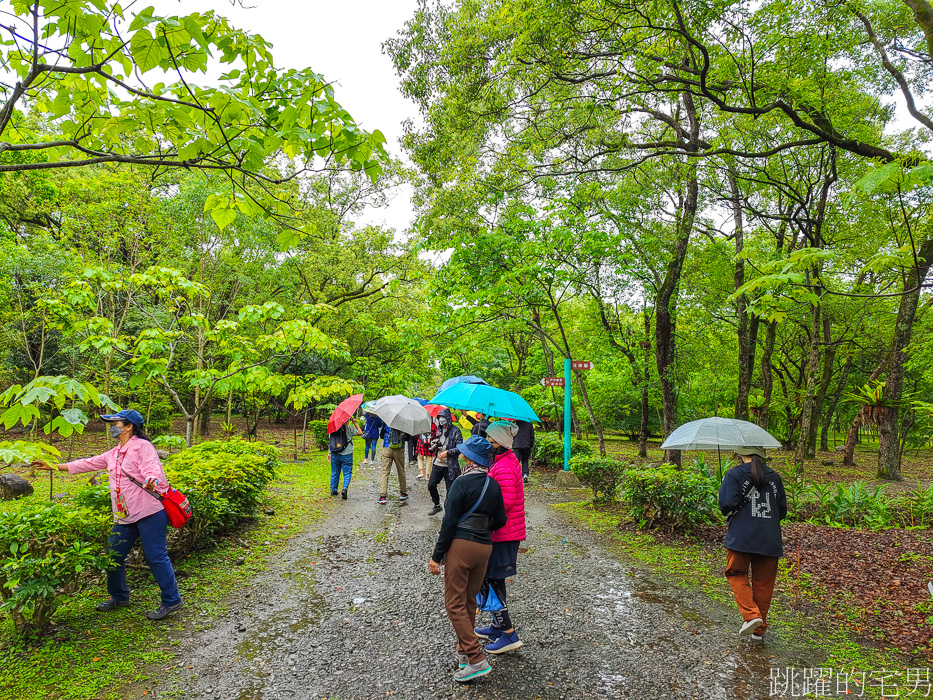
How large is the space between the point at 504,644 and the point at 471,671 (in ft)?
1.70

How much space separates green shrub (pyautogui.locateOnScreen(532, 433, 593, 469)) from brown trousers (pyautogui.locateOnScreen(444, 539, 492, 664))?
9574mm

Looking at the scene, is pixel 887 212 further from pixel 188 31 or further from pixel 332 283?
pixel 332 283

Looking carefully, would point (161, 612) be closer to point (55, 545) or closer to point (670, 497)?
point (55, 545)

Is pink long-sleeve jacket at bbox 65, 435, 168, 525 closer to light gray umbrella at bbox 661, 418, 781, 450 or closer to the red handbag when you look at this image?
the red handbag

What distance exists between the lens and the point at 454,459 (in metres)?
7.94

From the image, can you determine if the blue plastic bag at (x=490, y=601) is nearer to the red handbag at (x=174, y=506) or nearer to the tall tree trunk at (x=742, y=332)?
the red handbag at (x=174, y=506)

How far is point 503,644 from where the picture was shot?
13.2 feet

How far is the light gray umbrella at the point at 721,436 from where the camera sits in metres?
4.86

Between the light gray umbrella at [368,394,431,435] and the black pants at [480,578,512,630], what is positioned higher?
the light gray umbrella at [368,394,431,435]

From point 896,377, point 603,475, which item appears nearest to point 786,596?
point 603,475

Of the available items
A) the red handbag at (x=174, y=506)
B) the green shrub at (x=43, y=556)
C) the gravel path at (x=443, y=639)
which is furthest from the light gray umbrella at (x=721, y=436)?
the green shrub at (x=43, y=556)

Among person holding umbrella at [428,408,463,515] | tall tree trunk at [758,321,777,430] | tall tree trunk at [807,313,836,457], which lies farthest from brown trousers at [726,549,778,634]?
tall tree trunk at [758,321,777,430]

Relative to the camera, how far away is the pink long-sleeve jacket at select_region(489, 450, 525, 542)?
3.93m

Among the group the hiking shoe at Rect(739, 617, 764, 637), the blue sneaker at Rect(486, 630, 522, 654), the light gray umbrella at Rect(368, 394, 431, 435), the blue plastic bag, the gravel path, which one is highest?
the light gray umbrella at Rect(368, 394, 431, 435)
